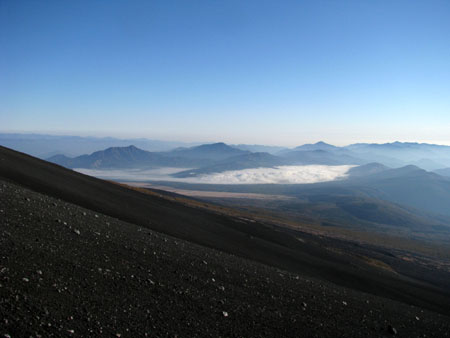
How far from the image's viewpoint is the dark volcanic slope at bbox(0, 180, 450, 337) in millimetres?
7809

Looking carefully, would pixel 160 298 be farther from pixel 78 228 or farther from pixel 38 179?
pixel 38 179

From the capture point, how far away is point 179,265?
14.1 m

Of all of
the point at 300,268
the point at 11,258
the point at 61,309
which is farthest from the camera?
the point at 300,268

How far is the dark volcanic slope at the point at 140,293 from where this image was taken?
781 centimetres

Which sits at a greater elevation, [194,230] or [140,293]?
[140,293]

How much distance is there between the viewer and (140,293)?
1002 cm

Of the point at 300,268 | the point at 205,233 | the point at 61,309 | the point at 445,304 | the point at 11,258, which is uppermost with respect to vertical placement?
the point at 11,258

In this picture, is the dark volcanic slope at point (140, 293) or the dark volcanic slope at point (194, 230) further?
the dark volcanic slope at point (194, 230)

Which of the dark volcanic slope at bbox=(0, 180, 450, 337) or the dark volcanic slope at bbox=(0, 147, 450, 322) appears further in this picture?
the dark volcanic slope at bbox=(0, 147, 450, 322)

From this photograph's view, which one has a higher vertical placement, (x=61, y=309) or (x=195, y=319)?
(x=61, y=309)

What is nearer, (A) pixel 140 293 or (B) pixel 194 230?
(A) pixel 140 293

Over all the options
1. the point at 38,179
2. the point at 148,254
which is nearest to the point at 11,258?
the point at 148,254

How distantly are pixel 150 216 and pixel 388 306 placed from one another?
20313 mm

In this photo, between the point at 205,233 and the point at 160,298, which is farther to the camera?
the point at 205,233
